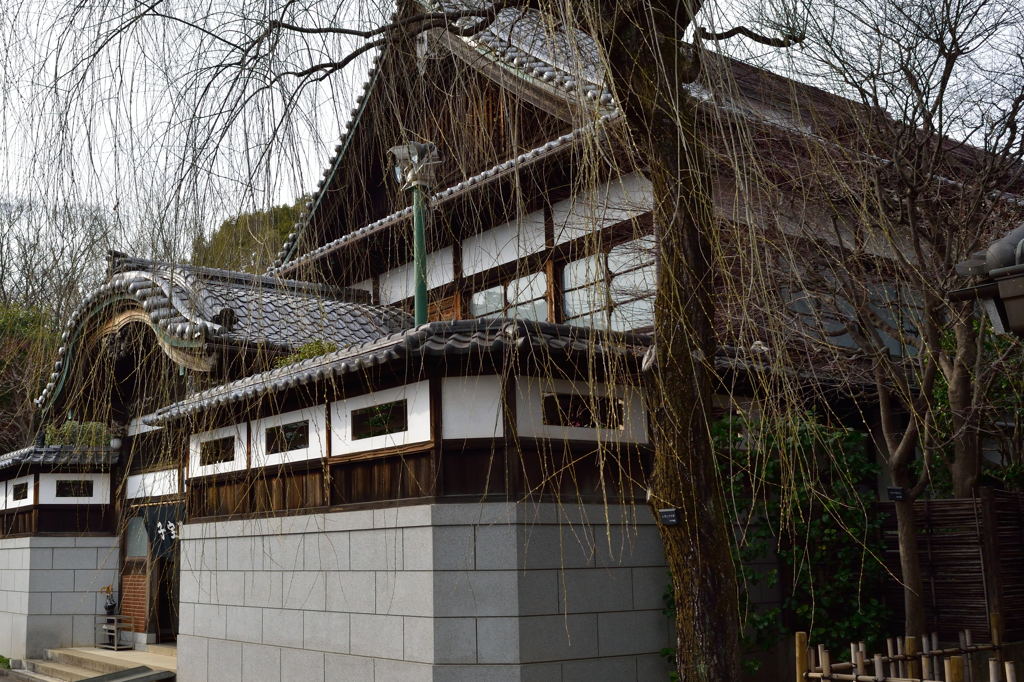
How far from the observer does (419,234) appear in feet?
25.3

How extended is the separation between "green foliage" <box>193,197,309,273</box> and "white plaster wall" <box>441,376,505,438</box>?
10.5 ft

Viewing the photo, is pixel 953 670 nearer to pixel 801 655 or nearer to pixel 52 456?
pixel 801 655

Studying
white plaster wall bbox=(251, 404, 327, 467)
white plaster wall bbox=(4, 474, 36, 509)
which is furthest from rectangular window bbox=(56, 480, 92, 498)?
white plaster wall bbox=(251, 404, 327, 467)

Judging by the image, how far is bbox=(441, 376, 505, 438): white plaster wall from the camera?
29.4 ft

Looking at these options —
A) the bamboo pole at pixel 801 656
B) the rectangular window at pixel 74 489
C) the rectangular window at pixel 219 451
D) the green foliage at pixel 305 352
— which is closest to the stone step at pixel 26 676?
the rectangular window at pixel 74 489

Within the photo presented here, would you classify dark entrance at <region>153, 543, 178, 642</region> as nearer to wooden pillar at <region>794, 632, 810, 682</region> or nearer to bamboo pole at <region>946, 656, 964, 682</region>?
wooden pillar at <region>794, 632, 810, 682</region>

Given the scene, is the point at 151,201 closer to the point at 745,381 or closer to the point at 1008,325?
the point at 1008,325

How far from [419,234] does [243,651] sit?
5977 millimetres

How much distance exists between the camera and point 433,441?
9023 mm

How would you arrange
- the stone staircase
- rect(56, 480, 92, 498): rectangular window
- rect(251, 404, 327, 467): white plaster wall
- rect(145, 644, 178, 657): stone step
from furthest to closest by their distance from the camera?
rect(56, 480, 92, 498): rectangular window < rect(145, 644, 178, 657): stone step < the stone staircase < rect(251, 404, 327, 467): white plaster wall

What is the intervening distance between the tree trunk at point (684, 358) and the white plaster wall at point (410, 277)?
7230 mm

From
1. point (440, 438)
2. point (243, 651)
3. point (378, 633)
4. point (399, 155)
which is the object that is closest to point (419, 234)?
point (399, 155)

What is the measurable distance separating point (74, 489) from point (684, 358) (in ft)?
50.8

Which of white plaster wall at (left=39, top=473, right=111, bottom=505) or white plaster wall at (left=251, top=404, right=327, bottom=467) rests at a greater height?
white plaster wall at (left=251, top=404, right=327, bottom=467)
